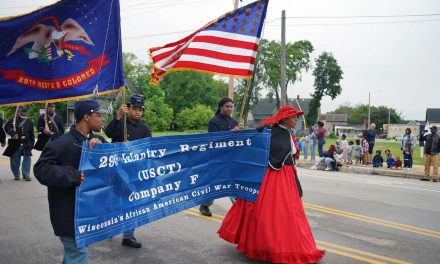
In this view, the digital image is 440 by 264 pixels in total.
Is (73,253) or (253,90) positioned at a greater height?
(253,90)

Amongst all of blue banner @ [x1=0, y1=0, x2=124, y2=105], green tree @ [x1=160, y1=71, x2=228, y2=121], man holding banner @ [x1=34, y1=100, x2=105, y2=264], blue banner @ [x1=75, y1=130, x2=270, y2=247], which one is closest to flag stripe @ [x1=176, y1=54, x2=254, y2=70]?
blue banner @ [x1=75, y1=130, x2=270, y2=247]

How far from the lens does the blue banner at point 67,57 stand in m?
4.03

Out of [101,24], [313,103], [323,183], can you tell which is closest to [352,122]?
[313,103]

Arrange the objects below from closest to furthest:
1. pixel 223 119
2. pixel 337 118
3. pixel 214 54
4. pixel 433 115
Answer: pixel 214 54, pixel 223 119, pixel 433 115, pixel 337 118

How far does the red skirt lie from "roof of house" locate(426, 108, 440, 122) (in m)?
102

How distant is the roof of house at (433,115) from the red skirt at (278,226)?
3998 inches

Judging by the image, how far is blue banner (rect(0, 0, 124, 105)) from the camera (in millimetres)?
4027

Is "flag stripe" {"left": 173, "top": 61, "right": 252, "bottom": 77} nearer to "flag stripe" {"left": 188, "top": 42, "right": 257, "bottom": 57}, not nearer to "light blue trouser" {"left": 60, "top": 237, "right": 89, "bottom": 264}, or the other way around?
"flag stripe" {"left": 188, "top": 42, "right": 257, "bottom": 57}

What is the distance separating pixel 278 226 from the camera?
4477 mm

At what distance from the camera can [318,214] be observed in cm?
729

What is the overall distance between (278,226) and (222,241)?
123 centimetres

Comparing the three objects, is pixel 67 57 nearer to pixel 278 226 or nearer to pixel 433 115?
pixel 278 226

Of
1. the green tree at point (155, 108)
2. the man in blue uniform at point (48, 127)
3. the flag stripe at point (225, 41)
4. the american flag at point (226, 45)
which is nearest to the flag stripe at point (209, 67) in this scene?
the american flag at point (226, 45)

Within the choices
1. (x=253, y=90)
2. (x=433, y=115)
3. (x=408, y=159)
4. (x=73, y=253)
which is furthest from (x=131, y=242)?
(x=433, y=115)
